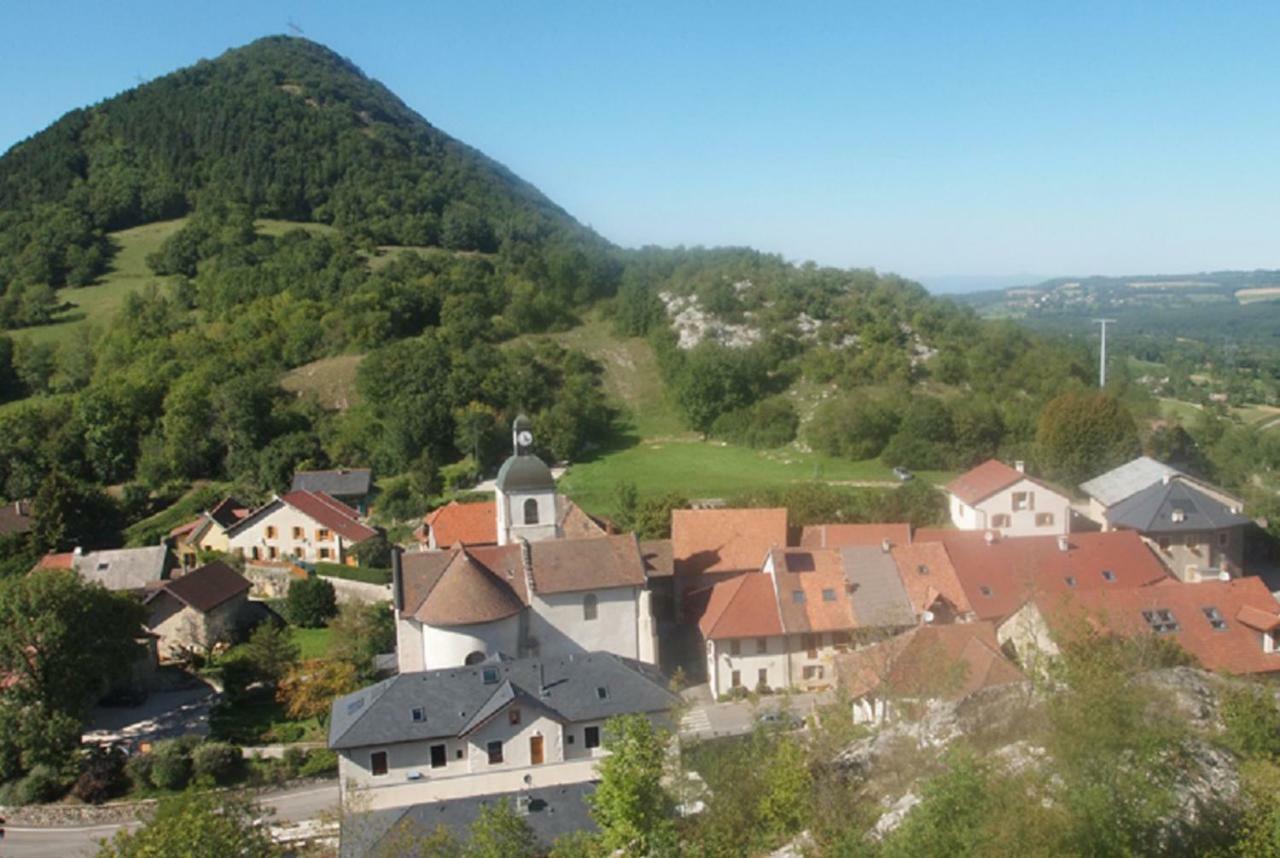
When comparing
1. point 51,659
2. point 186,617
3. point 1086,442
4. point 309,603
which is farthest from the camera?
point 1086,442

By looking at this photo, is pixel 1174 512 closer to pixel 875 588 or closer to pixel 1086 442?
pixel 1086 442

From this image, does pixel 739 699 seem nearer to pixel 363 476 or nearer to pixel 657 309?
pixel 363 476

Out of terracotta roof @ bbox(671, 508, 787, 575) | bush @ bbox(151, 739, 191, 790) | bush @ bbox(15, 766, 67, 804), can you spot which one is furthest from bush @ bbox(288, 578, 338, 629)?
terracotta roof @ bbox(671, 508, 787, 575)

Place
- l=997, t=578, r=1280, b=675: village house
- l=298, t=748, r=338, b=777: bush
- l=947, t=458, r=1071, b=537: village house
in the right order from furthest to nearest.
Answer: l=947, t=458, r=1071, b=537: village house < l=298, t=748, r=338, b=777: bush < l=997, t=578, r=1280, b=675: village house

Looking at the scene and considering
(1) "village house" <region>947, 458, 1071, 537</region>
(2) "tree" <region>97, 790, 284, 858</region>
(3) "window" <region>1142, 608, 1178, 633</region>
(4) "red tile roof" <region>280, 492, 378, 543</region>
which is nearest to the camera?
(2) "tree" <region>97, 790, 284, 858</region>

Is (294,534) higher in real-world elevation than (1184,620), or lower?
lower

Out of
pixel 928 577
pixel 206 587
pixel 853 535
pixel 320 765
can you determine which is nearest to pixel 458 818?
pixel 320 765

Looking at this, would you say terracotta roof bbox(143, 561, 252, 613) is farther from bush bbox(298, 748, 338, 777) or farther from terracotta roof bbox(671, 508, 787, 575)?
terracotta roof bbox(671, 508, 787, 575)
